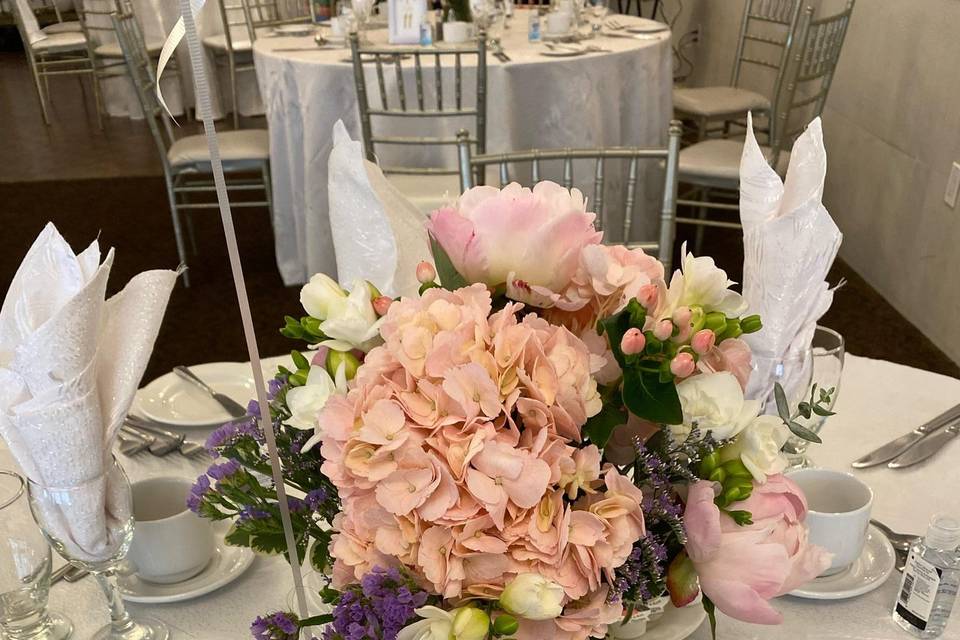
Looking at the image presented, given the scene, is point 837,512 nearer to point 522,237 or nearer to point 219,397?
point 522,237

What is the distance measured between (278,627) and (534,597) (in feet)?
0.50

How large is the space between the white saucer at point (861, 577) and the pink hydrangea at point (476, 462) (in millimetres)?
341

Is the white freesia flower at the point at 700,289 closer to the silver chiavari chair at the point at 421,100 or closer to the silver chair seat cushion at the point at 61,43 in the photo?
the silver chiavari chair at the point at 421,100

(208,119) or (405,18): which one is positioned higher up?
(208,119)

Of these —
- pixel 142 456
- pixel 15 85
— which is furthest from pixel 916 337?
pixel 15 85

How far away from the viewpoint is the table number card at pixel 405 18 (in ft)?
9.34

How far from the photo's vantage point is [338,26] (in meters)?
3.10

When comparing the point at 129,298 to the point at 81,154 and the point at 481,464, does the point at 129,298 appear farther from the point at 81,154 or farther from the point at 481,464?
the point at 81,154

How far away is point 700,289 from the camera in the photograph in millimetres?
562

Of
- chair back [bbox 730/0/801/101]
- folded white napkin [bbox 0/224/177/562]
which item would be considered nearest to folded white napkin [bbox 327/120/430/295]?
folded white napkin [bbox 0/224/177/562]

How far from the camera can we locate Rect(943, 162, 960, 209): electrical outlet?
272 centimetres

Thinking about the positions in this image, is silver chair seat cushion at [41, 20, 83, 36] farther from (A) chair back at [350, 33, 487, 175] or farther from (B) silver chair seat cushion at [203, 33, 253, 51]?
(A) chair back at [350, 33, 487, 175]

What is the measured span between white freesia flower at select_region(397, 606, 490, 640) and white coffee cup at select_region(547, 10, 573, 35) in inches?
109

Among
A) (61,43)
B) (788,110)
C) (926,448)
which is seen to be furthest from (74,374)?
(61,43)
